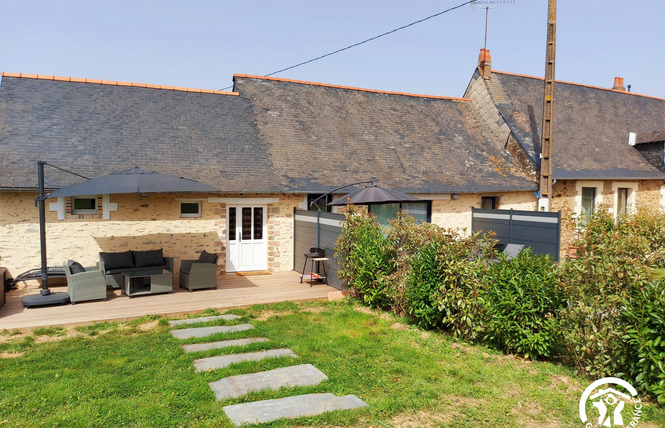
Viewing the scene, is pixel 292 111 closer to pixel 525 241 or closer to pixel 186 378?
pixel 525 241

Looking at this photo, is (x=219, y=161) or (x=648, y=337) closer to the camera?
(x=648, y=337)

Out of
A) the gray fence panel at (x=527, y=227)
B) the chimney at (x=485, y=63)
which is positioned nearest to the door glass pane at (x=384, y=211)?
the gray fence panel at (x=527, y=227)

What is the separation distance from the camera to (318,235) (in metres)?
11.9

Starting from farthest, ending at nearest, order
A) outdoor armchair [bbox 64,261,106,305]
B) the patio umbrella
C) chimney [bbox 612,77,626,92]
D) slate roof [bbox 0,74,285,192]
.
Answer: chimney [bbox 612,77,626,92] < slate roof [bbox 0,74,285,192] < outdoor armchair [bbox 64,261,106,305] < the patio umbrella

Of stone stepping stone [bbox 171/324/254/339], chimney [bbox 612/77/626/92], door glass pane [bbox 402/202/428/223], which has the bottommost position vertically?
stone stepping stone [bbox 171/324/254/339]

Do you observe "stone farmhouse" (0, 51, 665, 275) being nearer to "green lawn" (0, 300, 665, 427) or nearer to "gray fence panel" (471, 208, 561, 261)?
"gray fence panel" (471, 208, 561, 261)

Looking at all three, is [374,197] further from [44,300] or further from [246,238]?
[44,300]

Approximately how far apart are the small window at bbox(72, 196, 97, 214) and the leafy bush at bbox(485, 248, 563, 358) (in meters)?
9.32

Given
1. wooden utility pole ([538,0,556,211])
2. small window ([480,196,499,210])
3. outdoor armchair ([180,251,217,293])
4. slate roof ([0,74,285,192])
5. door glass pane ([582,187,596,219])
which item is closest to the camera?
outdoor armchair ([180,251,217,293])

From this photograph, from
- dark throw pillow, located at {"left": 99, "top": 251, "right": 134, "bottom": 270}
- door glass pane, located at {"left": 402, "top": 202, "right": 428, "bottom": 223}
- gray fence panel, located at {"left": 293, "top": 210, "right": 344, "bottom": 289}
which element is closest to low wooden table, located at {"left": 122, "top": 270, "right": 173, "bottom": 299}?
dark throw pillow, located at {"left": 99, "top": 251, "right": 134, "bottom": 270}

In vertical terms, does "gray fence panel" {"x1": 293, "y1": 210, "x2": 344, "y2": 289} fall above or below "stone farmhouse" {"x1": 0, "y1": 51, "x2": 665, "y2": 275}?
below

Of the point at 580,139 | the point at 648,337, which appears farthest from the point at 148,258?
the point at 580,139

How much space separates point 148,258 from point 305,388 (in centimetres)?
708

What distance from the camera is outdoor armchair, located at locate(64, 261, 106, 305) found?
9281mm
